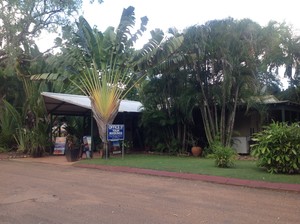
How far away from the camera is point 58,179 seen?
10.7 metres

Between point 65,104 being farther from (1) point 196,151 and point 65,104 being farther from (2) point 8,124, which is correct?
(1) point 196,151

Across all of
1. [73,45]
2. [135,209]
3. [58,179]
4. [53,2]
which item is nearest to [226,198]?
[135,209]

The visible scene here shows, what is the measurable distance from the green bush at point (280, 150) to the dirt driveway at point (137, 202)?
2057 mm

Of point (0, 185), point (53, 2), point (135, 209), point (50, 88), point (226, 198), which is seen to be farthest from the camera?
point (50, 88)

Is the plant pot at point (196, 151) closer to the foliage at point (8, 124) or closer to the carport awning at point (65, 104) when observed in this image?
the carport awning at point (65, 104)

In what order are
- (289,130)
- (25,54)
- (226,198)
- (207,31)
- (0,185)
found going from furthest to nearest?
1. (25,54)
2. (207,31)
3. (289,130)
4. (0,185)
5. (226,198)

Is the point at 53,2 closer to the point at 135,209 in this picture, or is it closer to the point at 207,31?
the point at 207,31

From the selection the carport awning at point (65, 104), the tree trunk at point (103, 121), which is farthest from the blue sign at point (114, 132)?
the carport awning at point (65, 104)

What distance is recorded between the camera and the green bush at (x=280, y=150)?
1021 centimetres

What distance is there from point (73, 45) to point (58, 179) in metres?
7.77

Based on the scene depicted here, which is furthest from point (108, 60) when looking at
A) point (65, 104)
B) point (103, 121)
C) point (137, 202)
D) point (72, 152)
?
point (137, 202)

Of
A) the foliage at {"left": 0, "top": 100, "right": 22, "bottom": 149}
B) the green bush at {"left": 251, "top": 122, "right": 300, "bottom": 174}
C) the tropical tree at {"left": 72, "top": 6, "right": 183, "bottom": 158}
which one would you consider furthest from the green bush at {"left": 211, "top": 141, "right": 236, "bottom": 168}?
the foliage at {"left": 0, "top": 100, "right": 22, "bottom": 149}

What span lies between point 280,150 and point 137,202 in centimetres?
529

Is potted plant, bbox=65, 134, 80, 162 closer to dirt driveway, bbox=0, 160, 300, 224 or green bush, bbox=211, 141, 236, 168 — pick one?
dirt driveway, bbox=0, 160, 300, 224
